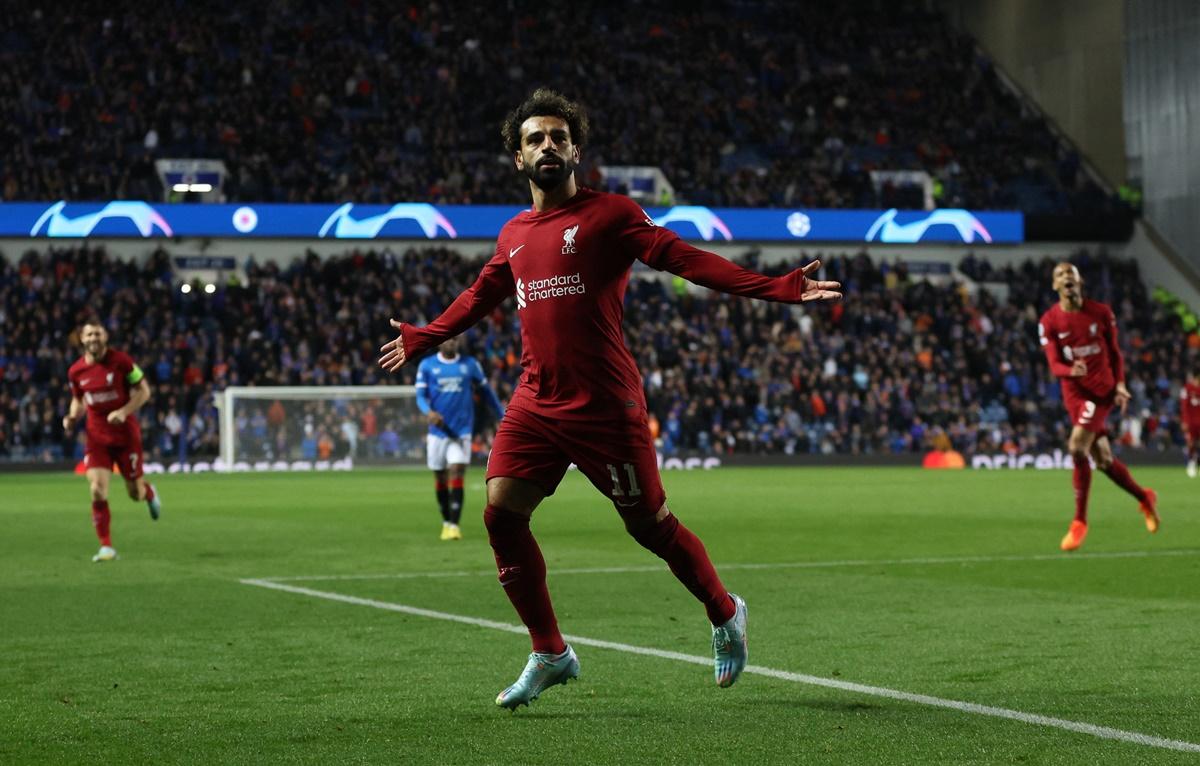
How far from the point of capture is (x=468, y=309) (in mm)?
7277

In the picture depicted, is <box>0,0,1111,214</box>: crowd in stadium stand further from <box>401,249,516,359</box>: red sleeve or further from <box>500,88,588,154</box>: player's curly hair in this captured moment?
<box>500,88,588,154</box>: player's curly hair

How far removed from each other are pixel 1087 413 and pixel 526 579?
9673 mm

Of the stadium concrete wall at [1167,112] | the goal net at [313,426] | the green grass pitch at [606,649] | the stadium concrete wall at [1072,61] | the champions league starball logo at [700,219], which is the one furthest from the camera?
the stadium concrete wall at [1072,61]

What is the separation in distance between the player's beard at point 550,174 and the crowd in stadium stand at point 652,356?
110 feet

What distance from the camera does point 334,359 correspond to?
43.4m

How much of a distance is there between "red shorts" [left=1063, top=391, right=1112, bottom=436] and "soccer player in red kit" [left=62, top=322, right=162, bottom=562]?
8.47m

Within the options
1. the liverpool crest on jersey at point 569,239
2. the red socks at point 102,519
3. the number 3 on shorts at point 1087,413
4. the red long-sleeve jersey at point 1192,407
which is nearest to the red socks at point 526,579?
the liverpool crest on jersey at point 569,239

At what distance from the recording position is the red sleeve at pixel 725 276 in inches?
242

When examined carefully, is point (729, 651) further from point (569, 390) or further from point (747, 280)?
point (747, 280)

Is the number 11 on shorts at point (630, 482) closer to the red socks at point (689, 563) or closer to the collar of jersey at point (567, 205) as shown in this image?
the red socks at point (689, 563)

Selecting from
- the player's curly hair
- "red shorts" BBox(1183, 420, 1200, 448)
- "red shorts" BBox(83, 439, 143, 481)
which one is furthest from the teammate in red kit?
the player's curly hair

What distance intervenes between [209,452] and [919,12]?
106ft

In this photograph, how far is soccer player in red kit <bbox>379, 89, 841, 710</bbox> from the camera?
6.78 metres

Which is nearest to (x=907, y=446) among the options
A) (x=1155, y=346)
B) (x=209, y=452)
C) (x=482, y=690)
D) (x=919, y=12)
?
(x=1155, y=346)
